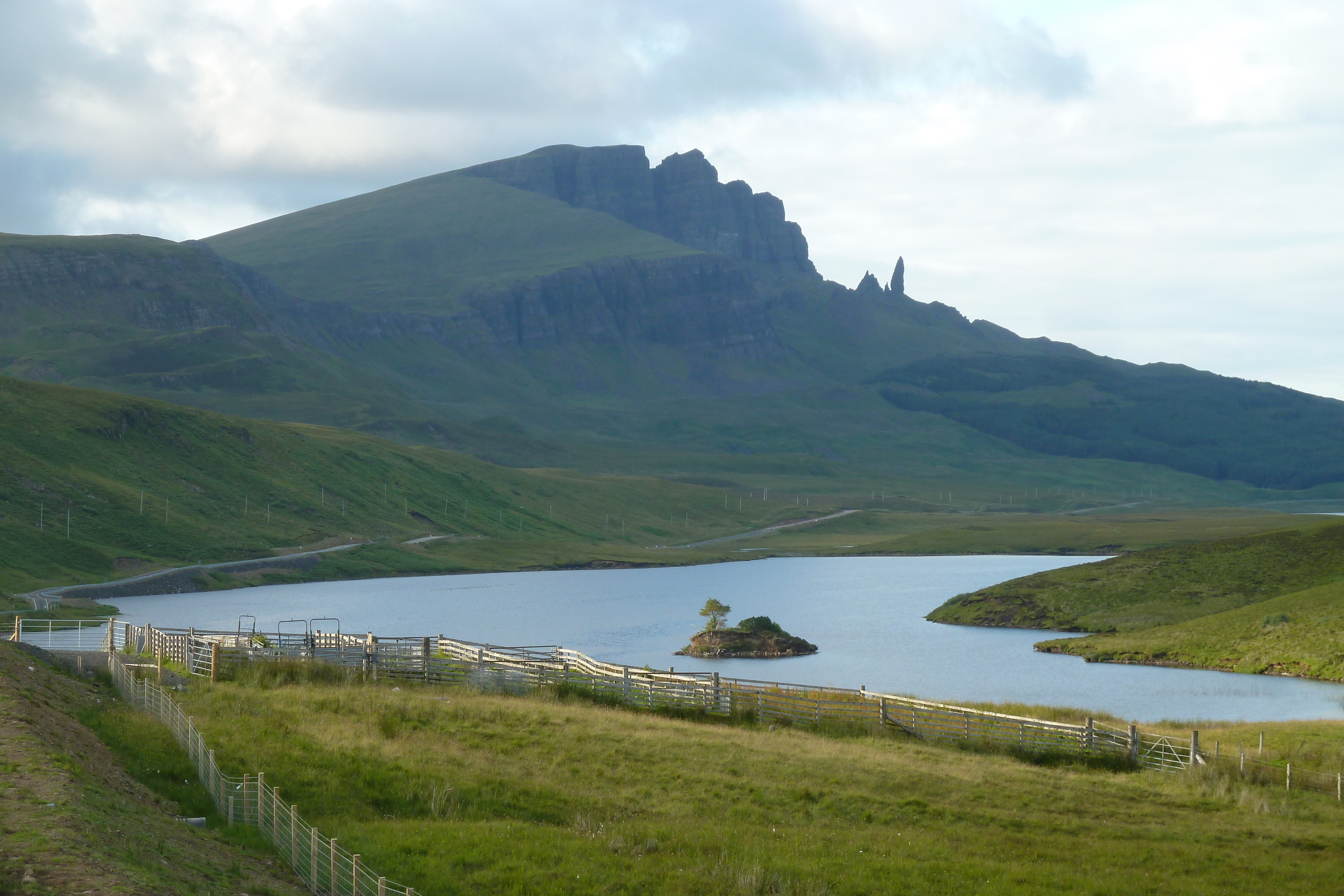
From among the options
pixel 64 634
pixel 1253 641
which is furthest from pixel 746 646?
pixel 64 634

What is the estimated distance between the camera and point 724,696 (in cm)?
4025

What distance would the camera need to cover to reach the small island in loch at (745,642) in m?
101

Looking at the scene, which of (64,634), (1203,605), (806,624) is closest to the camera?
(64,634)

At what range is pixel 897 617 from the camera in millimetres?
124688

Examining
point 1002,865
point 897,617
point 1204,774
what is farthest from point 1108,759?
point 897,617

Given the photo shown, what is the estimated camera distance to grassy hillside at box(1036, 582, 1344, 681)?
7525 centimetres

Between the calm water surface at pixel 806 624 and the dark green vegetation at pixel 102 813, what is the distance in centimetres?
4324

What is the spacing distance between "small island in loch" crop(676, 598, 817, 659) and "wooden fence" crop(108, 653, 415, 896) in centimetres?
7015

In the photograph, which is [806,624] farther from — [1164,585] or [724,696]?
[724,696]

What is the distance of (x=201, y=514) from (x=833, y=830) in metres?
171

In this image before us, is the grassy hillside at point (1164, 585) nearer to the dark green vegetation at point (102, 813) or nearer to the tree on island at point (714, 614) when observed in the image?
the tree on island at point (714, 614)

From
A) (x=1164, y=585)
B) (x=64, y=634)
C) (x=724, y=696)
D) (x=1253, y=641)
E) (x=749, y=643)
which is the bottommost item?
(x=749, y=643)

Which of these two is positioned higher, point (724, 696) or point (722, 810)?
point (724, 696)

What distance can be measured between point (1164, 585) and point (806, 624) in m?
32.9
